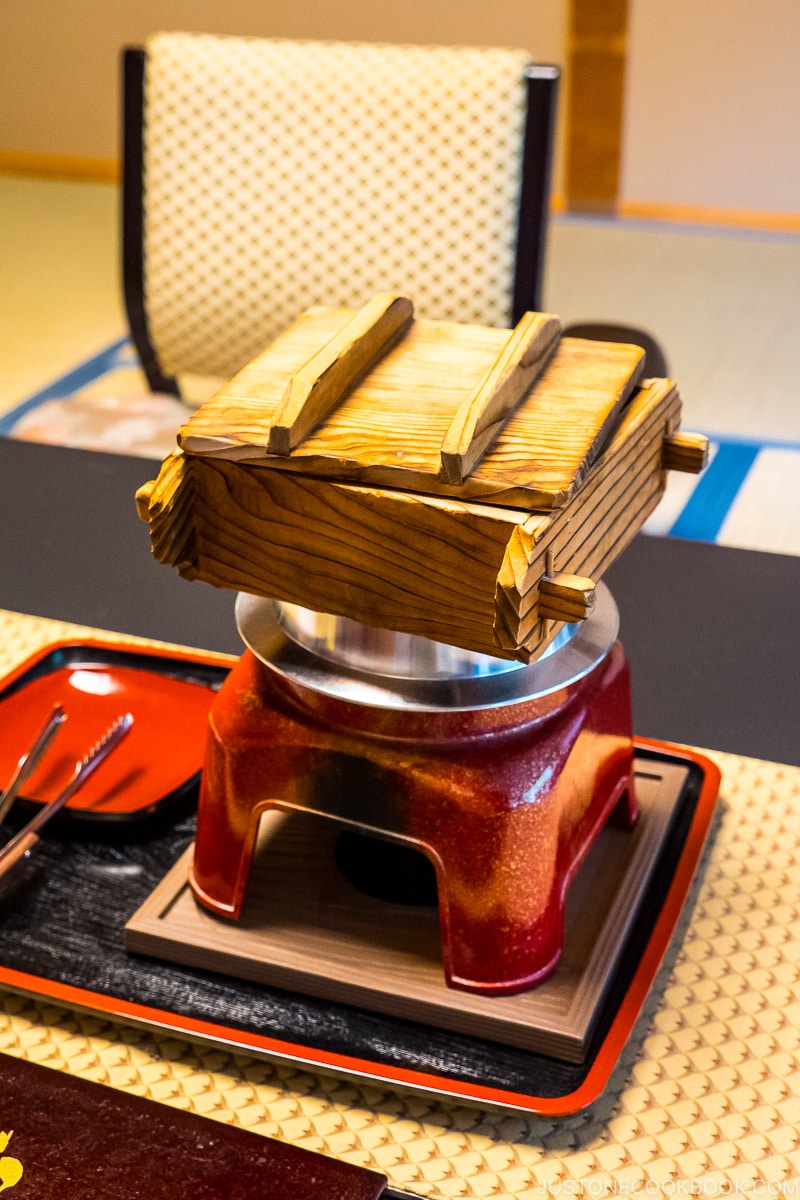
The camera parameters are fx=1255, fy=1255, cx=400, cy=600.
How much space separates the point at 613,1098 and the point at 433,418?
1.14ft

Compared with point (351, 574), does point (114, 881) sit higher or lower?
lower

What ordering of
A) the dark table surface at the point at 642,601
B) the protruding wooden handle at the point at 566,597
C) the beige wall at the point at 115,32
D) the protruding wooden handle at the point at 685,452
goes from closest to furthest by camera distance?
the protruding wooden handle at the point at 566,597 < the protruding wooden handle at the point at 685,452 < the dark table surface at the point at 642,601 < the beige wall at the point at 115,32

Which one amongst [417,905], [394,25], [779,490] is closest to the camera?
[417,905]

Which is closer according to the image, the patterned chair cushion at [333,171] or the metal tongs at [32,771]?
the metal tongs at [32,771]

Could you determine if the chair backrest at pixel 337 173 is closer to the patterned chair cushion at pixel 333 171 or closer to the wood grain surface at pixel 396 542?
the patterned chair cushion at pixel 333 171

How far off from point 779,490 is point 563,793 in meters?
1.69

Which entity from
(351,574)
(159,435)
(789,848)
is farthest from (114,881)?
(159,435)

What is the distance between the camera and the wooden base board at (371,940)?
640 millimetres

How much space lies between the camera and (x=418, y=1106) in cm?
62

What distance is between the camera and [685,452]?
0.71 meters

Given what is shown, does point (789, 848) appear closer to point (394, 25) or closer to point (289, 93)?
point (289, 93)

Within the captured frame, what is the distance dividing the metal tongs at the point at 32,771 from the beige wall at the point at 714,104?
4225mm

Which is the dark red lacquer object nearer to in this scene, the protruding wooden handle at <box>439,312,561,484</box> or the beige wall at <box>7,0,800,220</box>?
the protruding wooden handle at <box>439,312,561,484</box>

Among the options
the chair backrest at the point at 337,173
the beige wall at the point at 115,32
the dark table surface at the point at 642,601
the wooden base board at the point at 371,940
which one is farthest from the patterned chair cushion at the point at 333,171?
the beige wall at the point at 115,32
